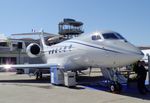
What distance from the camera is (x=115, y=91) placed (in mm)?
13828

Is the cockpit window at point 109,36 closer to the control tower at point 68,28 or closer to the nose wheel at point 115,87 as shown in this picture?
the nose wheel at point 115,87

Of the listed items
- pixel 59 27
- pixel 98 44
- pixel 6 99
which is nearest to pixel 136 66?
pixel 98 44

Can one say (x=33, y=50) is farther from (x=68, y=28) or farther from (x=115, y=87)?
(x=68, y=28)

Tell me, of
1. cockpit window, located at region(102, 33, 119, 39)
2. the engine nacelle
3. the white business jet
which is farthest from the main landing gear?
the engine nacelle

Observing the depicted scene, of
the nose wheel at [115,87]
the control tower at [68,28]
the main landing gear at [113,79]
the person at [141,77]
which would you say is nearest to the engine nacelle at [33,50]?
the main landing gear at [113,79]

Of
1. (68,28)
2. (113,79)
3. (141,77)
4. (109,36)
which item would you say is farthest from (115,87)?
(68,28)

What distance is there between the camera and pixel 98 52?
1509cm

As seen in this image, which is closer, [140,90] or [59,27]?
[140,90]

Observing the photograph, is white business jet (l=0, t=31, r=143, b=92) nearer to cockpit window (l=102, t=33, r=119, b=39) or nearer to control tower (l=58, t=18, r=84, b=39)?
cockpit window (l=102, t=33, r=119, b=39)

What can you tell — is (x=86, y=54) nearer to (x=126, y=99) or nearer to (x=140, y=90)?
(x=140, y=90)

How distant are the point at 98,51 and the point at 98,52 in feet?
0.16

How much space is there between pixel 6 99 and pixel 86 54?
5.77m

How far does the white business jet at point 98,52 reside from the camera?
1380 centimetres

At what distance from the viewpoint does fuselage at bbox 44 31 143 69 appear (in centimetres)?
1376
